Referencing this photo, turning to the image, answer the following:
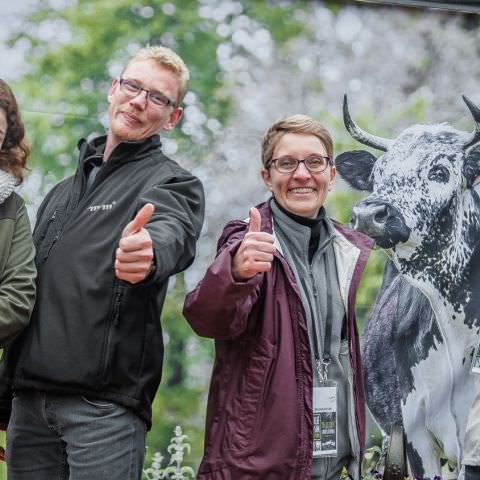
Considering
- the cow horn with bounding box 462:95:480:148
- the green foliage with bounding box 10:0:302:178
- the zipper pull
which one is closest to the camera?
the zipper pull

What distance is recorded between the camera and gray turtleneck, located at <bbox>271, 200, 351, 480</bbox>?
5.57 ft

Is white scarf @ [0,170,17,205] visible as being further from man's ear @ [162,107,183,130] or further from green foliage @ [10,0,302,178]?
green foliage @ [10,0,302,178]

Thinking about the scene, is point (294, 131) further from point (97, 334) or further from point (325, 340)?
point (97, 334)

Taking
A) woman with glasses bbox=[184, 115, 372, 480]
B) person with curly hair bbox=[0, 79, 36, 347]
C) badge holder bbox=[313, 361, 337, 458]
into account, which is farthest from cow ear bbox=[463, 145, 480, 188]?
person with curly hair bbox=[0, 79, 36, 347]

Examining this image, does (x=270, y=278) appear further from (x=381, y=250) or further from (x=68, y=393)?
(x=381, y=250)

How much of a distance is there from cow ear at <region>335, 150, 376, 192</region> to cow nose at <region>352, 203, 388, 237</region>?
0.08 meters

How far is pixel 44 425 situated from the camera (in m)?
1.63

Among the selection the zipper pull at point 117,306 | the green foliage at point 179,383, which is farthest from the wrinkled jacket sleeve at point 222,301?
the green foliage at point 179,383

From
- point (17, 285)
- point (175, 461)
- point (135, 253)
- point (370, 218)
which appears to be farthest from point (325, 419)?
point (370, 218)

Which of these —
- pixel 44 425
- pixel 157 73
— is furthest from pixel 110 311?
pixel 157 73

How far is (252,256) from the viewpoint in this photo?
1.46m

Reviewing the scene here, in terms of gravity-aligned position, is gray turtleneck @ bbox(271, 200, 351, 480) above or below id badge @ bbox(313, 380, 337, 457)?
above

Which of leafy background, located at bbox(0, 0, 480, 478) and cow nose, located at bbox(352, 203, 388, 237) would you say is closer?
leafy background, located at bbox(0, 0, 480, 478)

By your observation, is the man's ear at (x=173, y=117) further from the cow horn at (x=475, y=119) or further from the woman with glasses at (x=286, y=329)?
the cow horn at (x=475, y=119)
